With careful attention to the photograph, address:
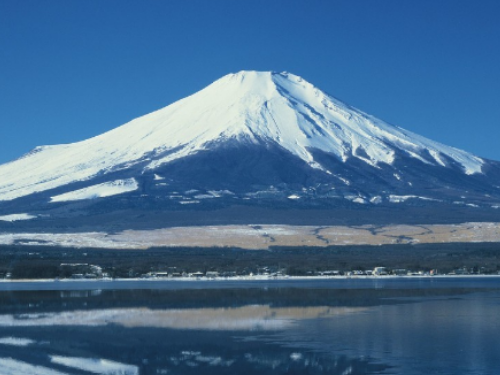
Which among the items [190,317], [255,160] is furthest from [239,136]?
[190,317]

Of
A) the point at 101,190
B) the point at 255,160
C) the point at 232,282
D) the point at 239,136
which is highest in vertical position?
the point at 239,136

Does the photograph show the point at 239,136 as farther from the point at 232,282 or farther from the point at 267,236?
the point at 232,282

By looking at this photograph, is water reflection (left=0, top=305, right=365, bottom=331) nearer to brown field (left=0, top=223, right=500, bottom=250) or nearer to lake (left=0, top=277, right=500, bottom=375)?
lake (left=0, top=277, right=500, bottom=375)

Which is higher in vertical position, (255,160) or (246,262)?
(255,160)

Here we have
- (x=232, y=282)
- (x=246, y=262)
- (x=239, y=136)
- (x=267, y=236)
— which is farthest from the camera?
(x=239, y=136)

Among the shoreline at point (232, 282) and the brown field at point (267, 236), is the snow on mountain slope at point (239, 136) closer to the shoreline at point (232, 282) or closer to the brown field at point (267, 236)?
the brown field at point (267, 236)

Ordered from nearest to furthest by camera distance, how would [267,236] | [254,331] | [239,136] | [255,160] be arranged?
1. [254,331]
2. [267,236]
3. [255,160]
4. [239,136]
